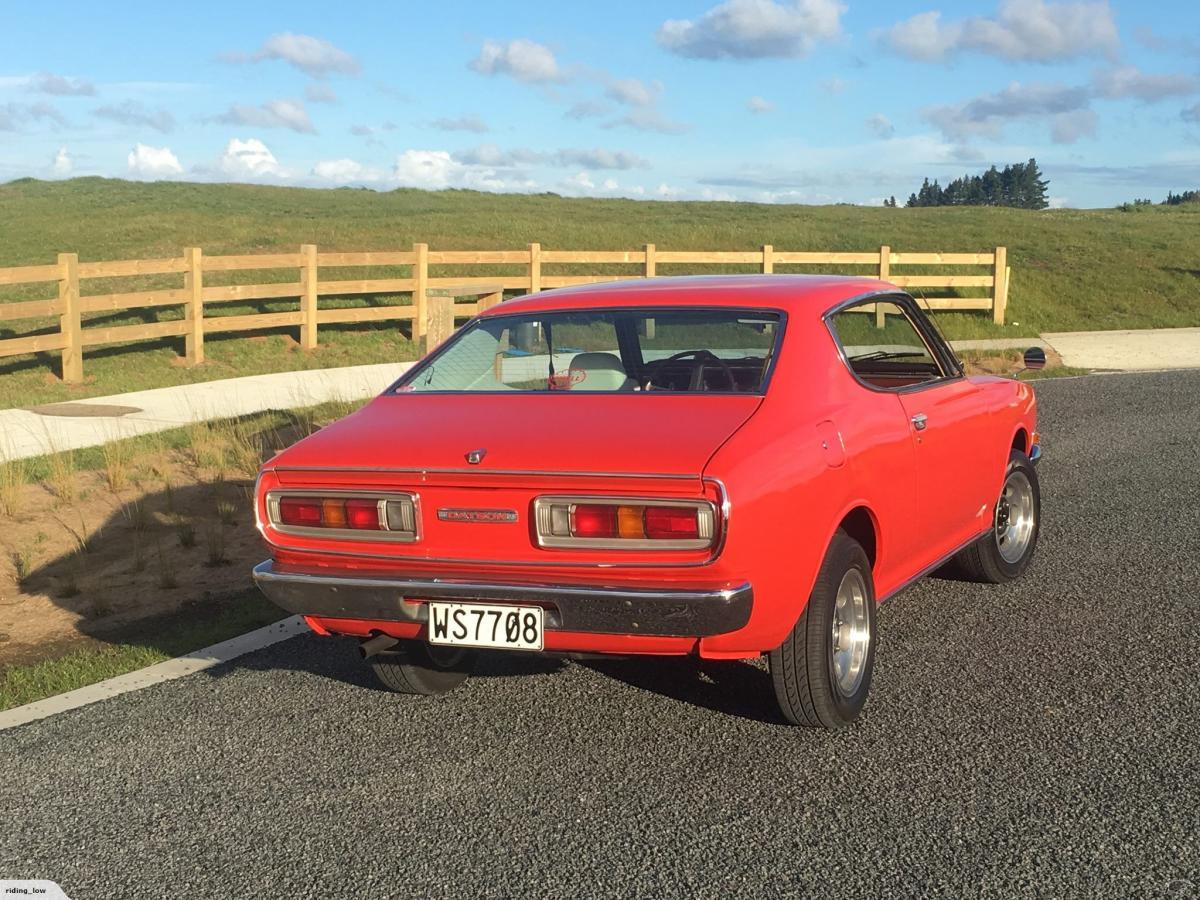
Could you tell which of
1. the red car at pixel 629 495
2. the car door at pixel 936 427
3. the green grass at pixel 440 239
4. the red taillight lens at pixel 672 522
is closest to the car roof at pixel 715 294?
the red car at pixel 629 495

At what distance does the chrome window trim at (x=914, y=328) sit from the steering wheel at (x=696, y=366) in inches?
16.3

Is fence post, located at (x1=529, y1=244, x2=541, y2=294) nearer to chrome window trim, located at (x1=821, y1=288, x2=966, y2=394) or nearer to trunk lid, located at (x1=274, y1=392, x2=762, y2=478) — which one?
chrome window trim, located at (x1=821, y1=288, x2=966, y2=394)

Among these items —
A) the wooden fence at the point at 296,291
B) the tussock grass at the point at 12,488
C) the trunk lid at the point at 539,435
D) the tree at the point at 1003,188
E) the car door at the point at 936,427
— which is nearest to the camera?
the trunk lid at the point at 539,435

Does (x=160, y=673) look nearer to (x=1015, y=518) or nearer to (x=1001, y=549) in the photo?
(x=1001, y=549)

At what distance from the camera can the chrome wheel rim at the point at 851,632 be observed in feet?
15.6

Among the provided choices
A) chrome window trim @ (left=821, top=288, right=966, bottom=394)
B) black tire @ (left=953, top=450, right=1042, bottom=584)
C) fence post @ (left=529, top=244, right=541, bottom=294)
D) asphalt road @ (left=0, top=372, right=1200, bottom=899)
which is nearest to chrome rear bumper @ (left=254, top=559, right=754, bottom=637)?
asphalt road @ (left=0, top=372, right=1200, bottom=899)

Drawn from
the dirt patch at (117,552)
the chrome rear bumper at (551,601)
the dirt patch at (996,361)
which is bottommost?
the dirt patch at (117,552)

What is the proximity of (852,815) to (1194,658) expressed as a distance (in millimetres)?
2235

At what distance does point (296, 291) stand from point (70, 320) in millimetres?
3875

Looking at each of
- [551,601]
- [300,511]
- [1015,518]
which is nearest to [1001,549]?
[1015,518]

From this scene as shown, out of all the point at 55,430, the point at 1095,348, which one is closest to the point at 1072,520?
the point at 55,430

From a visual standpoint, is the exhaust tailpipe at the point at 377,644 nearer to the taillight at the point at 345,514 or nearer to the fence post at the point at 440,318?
the taillight at the point at 345,514

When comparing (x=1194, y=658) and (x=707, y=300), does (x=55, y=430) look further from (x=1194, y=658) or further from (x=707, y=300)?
(x=1194, y=658)

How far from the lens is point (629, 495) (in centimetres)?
408
